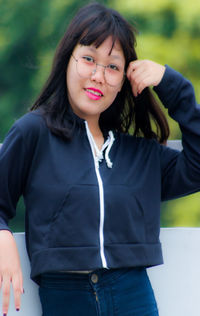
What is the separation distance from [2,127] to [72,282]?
2047 mm

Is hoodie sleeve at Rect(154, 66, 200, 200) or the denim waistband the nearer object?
the denim waistband

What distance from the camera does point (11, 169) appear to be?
4.75ft

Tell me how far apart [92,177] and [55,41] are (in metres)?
2.13

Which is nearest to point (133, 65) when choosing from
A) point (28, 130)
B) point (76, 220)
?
point (28, 130)

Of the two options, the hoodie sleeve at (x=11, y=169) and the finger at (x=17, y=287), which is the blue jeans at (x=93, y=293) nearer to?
the finger at (x=17, y=287)

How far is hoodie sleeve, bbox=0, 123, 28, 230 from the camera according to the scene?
1437 mm

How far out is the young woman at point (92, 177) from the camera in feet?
4.63

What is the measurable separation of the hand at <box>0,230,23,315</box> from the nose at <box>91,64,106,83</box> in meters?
0.46

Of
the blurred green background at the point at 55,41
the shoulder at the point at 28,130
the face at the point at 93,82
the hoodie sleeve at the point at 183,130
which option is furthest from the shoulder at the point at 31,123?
the blurred green background at the point at 55,41

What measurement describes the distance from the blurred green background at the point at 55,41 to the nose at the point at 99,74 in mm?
1699

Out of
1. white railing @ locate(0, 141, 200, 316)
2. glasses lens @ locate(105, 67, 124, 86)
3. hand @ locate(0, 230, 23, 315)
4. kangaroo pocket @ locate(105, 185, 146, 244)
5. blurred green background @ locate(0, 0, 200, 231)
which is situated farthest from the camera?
blurred green background @ locate(0, 0, 200, 231)

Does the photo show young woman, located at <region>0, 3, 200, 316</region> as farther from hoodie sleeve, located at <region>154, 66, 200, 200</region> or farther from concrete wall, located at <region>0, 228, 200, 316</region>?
concrete wall, located at <region>0, 228, 200, 316</region>

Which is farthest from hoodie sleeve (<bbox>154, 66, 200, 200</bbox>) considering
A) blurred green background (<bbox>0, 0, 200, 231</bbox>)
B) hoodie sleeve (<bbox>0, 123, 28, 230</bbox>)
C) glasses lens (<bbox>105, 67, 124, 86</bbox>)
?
blurred green background (<bbox>0, 0, 200, 231</bbox>)

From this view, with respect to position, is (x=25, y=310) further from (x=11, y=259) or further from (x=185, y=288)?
(x=185, y=288)
